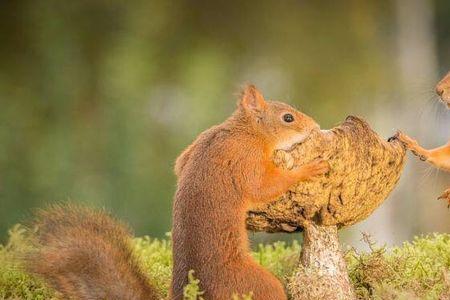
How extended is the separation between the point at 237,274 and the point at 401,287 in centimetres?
68

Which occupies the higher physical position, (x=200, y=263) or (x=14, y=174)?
(x=14, y=174)

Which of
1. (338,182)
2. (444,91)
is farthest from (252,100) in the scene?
(444,91)

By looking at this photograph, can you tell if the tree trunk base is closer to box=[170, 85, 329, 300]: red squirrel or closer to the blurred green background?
box=[170, 85, 329, 300]: red squirrel

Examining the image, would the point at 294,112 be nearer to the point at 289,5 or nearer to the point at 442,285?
the point at 442,285

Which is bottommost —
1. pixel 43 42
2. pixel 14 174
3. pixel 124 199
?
pixel 124 199

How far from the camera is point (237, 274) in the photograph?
277cm

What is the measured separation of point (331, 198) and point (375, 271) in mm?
464

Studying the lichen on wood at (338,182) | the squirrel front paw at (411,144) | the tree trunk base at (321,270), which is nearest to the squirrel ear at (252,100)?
the lichen on wood at (338,182)

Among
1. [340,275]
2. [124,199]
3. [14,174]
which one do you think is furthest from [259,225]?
[14,174]

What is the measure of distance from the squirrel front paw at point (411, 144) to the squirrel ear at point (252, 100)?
51 cm

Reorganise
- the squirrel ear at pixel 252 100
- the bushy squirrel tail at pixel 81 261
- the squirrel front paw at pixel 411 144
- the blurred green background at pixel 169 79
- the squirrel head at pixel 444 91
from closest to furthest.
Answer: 1. the bushy squirrel tail at pixel 81 261
2. the squirrel ear at pixel 252 100
3. the squirrel front paw at pixel 411 144
4. the squirrel head at pixel 444 91
5. the blurred green background at pixel 169 79

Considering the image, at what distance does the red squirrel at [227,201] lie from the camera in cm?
277

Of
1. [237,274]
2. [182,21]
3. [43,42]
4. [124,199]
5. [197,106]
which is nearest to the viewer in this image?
[237,274]

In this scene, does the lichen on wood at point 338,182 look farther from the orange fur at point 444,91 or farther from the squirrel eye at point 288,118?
the orange fur at point 444,91
